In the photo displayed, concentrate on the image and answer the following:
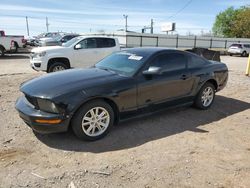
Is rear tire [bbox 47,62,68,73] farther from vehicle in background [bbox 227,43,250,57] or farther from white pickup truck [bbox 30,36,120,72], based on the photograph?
vehicle in background [bbox 227,43,250,57]

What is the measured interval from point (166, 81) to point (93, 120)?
5.67 feet

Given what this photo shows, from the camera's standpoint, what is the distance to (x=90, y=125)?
425cm

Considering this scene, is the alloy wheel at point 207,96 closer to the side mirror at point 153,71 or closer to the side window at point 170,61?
the side window at point 170,61

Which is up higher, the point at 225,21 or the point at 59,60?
the point at 225,21

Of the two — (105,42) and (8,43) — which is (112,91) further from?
(8,43)

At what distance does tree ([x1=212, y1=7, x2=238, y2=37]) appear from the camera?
63.0m

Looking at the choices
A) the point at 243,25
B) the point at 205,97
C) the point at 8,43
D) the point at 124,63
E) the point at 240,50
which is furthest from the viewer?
the point at 243,25

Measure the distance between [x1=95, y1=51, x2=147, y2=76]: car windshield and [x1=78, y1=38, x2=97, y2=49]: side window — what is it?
5340 millimetres

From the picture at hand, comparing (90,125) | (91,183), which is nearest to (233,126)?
(90,125)

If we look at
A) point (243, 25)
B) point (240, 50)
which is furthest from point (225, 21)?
point (240, 50)

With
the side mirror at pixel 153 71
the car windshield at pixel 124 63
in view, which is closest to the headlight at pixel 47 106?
the car windshield at pixel 124 63

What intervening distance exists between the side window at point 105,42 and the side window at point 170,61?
19.9 ft

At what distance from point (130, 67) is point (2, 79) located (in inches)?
238

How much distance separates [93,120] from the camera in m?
4.25
